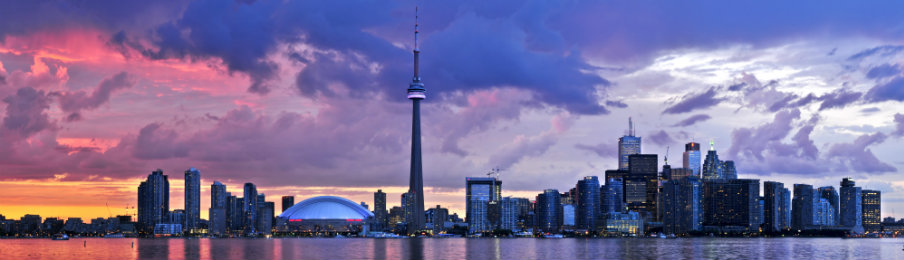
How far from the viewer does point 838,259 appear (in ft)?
600

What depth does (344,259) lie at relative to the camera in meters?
172

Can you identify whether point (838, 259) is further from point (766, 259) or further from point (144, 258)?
point (144, 258)

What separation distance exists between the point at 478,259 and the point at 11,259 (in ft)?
278

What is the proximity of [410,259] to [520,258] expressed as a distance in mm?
21165

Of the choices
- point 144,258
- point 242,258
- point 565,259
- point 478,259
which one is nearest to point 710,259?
point 565,259

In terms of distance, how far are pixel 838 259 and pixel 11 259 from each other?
156004mm

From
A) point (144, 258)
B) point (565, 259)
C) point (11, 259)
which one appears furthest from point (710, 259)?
point (11, 259)

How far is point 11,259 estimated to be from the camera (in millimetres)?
168000

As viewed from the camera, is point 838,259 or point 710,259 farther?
point 838,259

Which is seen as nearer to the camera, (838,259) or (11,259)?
(11,259)

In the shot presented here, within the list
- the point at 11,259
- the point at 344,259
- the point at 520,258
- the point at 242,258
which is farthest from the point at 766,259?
the point at 11,259

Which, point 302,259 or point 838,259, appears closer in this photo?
point 302,259

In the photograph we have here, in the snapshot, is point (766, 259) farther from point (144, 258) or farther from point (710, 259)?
point (144, 258)

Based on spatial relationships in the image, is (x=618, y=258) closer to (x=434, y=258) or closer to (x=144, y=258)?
(x=434, y=258)
